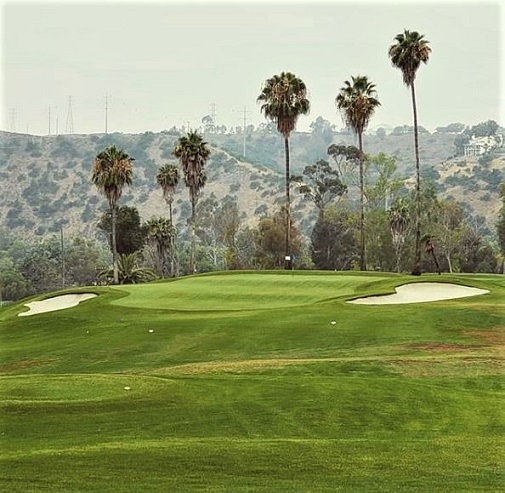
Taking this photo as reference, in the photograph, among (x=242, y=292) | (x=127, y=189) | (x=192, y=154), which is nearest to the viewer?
(x=242, y=292)

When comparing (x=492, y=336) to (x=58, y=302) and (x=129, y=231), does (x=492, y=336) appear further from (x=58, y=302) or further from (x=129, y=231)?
(x=129, y=231)

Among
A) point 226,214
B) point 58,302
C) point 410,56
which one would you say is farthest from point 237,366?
point 226,214

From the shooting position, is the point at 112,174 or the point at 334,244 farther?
the point at 334,244

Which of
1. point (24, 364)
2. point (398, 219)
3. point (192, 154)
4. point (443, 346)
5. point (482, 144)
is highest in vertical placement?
point (482, 144)

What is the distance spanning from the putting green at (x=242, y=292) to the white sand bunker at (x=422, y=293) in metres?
2.69

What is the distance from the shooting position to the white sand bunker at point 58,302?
4156 centimetres

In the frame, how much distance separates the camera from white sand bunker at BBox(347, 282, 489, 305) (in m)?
35.2

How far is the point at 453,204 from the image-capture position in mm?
98000

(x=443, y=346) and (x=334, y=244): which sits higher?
(x=334, y=244)

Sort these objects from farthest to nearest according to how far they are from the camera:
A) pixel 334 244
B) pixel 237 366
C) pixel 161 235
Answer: pixel 334 244, pixel 161 235, pixel 237 366

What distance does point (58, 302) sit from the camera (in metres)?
43.2

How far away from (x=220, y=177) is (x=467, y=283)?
470 feet

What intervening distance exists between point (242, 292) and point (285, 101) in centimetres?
2644

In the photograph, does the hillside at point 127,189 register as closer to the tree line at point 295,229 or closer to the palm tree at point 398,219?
the tree line at point 295,229
